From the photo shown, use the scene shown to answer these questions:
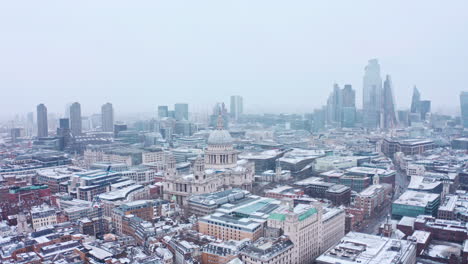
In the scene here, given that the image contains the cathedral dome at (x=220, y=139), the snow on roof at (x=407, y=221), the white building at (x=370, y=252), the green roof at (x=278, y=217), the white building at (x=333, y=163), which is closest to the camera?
the white building at (x=370, y=252)

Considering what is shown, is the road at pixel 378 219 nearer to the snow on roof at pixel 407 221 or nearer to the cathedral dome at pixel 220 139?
the snow on roof at pixel 407 221

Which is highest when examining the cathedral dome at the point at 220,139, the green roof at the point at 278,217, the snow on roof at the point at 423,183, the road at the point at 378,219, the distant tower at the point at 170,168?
the cathedral dome at the point at 220,139

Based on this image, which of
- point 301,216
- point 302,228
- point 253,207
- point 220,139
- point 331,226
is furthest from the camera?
point 220,139

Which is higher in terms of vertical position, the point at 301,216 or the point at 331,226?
the point at 301,216

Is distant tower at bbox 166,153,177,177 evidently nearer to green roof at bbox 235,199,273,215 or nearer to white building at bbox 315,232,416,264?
green roof at bbox 235,199,273,215

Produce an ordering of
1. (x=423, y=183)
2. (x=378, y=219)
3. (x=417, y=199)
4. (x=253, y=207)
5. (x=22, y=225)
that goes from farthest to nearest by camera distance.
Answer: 1. (x=423, y=183)
2. (x=378, y=219)
3. (x=417, y=199)
4. (x=253, y=207)
5. (x=22, y=225)

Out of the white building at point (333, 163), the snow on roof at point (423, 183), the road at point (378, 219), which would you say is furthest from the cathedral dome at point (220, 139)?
the snow on roof at point (423, 183)

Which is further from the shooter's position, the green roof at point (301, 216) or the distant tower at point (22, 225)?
the distant tower at point (22, 225)

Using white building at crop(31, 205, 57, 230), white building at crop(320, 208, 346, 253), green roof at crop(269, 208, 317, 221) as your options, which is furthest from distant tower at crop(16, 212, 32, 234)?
white building at crop(320, 208, 346, 253)

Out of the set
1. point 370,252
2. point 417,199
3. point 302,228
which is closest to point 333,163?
point 417,199

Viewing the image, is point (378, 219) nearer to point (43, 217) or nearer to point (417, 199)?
point (417, 199)
